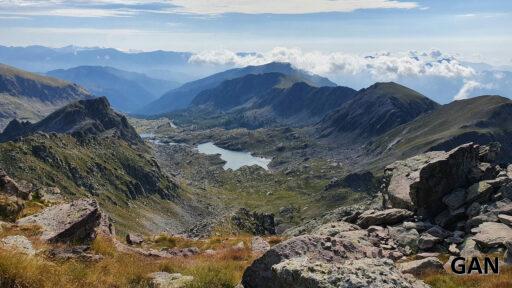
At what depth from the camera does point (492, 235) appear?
28.4 metres

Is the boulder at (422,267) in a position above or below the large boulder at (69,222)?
above

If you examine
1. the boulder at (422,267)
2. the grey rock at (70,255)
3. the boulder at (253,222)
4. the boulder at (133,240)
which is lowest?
the boulder at (253,222)

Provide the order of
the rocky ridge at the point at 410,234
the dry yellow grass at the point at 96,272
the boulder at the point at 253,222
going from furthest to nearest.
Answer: the boulder at the point at 253,222 → the rocky ridge at the point at 410,234 → the dry yellow grass at the point at 96,272

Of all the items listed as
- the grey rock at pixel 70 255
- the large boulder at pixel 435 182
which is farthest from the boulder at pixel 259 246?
the grey rock at pixel 70 255

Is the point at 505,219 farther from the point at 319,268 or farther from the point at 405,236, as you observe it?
the point at 319,268

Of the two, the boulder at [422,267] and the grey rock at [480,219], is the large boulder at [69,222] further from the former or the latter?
the grey rock at [480,219]

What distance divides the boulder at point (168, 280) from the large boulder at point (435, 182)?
2364 cm

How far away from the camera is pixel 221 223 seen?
6250 inches

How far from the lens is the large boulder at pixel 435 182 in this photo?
37156 millimetres

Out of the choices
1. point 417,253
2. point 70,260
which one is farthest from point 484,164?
point 70,260

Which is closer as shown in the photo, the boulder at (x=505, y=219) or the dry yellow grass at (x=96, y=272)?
the dry yellow grass at (x=96, y=272)

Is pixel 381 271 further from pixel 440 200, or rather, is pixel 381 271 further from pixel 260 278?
pixel 440 200

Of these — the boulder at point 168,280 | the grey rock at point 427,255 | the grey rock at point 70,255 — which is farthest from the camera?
the grey rock at point 427,255

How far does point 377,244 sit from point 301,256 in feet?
40.8
